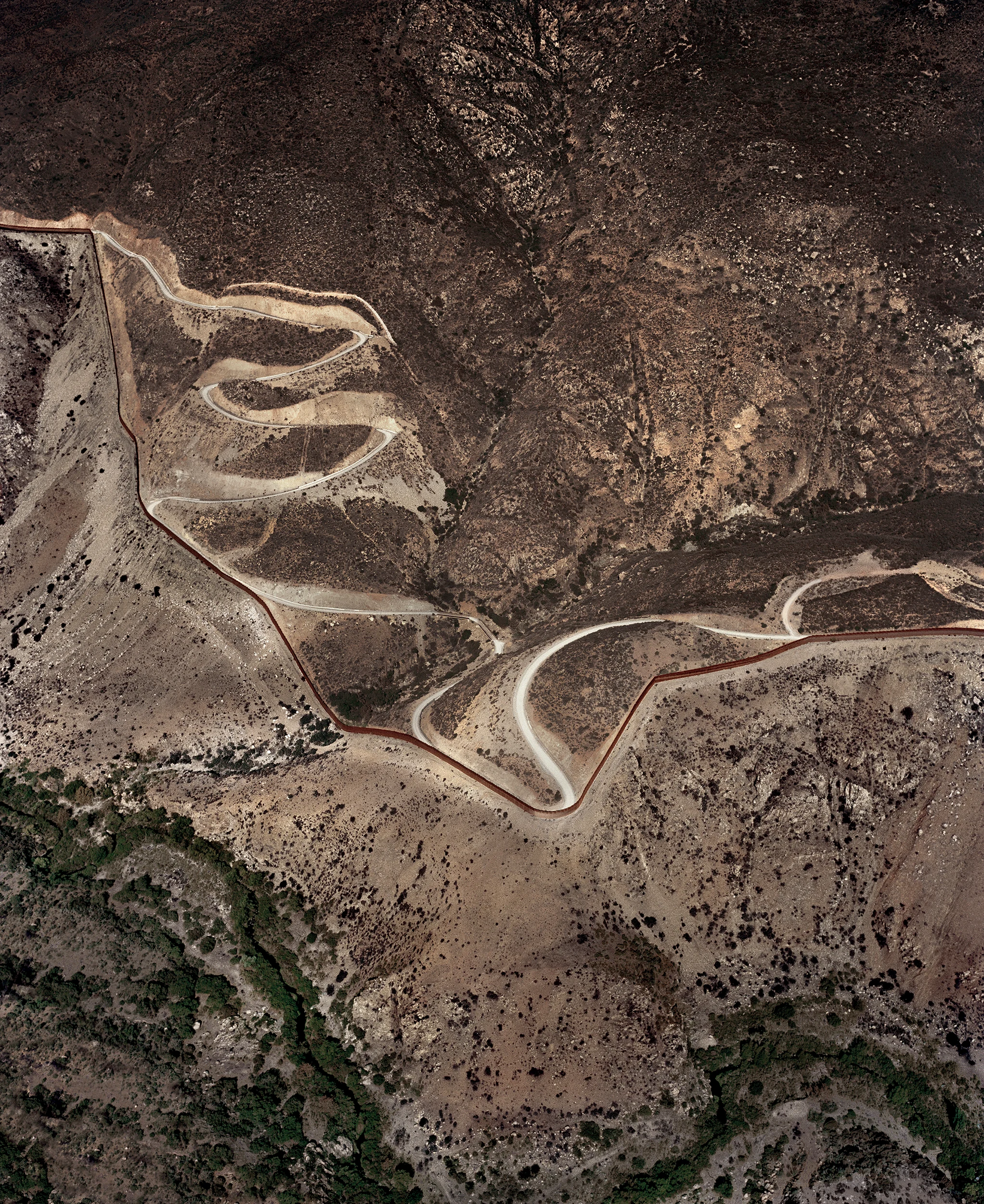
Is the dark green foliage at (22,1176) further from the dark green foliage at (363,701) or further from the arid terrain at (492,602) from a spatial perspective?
the dark green foliage at (363,701)

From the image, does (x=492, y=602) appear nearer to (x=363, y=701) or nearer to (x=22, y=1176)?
(x=363, y=701)

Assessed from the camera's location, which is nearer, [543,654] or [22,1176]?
[22,1176]

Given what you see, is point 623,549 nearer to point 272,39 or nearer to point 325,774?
point 325,774

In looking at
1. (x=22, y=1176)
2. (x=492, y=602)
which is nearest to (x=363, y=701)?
(x=492, y=602)

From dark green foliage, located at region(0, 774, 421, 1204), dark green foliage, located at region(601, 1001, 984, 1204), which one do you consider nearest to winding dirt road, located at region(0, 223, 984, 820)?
dark green foliage, located at region(0, 774, 421, 1204)

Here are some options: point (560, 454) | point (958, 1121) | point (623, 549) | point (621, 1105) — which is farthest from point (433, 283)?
point (958, 1121)

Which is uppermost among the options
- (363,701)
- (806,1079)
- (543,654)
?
(363,701)

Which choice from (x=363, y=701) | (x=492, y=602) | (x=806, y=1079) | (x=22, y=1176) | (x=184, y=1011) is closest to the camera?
(x=22, y=1176)

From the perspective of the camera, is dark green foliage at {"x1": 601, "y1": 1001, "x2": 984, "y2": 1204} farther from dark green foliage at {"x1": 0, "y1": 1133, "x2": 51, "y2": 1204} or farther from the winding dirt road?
dark green foliage at {"x1": 0, "y1": 1133, "x2": 51, "y2": 1204}
